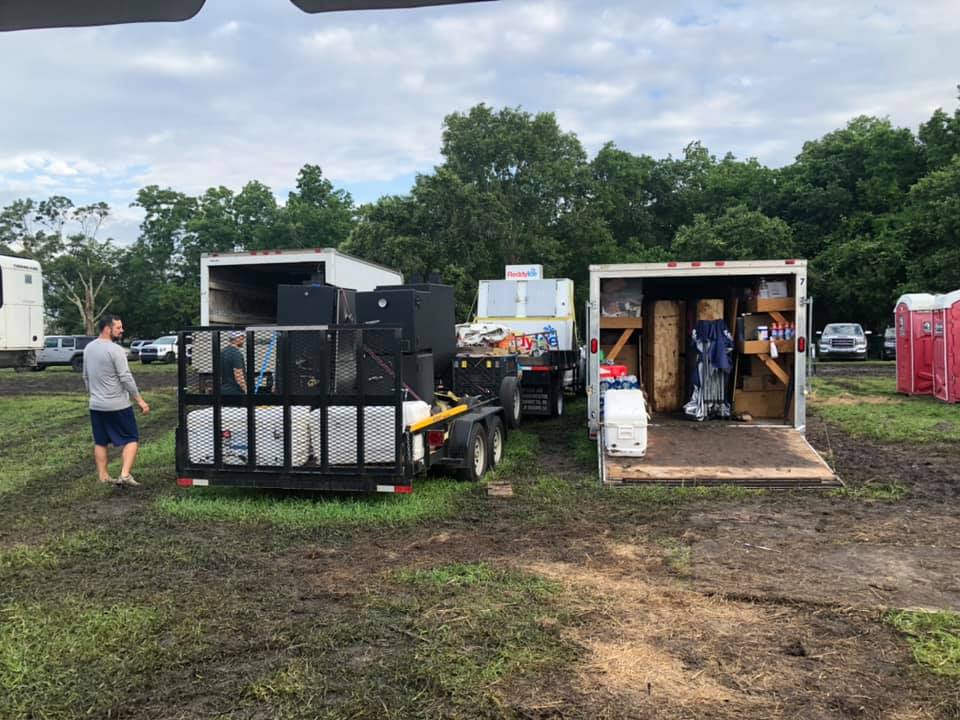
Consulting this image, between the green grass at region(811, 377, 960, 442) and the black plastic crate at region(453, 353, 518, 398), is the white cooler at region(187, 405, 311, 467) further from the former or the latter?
the green grass at region(811, 377, 960, 442)

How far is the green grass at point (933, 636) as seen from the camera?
383 cm

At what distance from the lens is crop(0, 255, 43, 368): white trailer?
19.6 metres

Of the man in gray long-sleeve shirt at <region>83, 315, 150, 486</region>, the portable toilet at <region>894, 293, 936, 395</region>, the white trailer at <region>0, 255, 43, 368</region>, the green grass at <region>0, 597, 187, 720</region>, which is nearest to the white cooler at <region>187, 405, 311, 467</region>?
the man in gray long-sleeve shirt at <region>83, 315, 150, 486</region>

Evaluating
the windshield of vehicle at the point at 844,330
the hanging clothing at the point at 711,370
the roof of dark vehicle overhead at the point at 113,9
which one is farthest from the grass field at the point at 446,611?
the windshield of vehicle at the point at 844,330

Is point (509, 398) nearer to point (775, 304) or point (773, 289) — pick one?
point (775, 304)

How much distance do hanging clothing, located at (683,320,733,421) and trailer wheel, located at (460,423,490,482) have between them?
4.15 meters

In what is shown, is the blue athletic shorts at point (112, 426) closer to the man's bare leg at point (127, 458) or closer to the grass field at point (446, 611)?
the man's bare leg at point (127, 458)

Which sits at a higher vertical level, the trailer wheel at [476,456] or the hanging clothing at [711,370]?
the hanging clothing at [711,370]

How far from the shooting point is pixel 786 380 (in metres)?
11.1

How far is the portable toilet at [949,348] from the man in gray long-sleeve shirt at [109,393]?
15.4 metres

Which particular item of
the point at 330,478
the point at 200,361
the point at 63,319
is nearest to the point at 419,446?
the point at 330,478

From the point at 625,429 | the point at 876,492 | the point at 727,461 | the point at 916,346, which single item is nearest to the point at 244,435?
the point at 625,429

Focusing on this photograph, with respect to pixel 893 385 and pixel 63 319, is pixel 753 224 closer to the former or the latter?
pixel 893 385

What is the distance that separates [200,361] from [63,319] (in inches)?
2277
